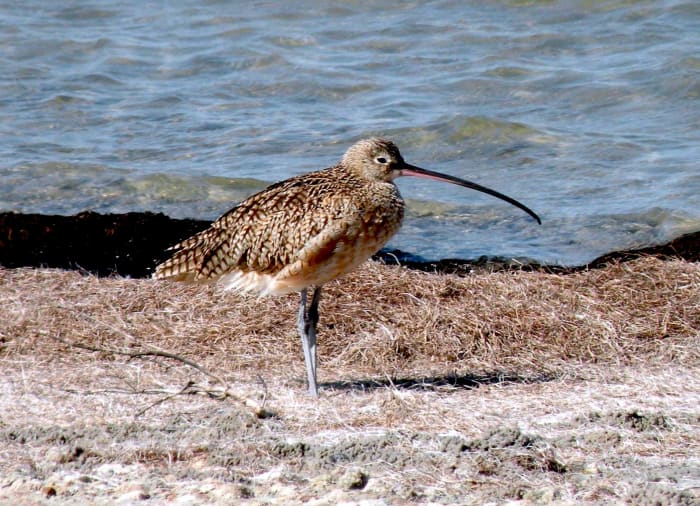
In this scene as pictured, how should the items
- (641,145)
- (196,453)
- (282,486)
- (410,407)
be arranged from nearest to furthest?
(282,486)
(196,453)
(410,407)
(641,145)

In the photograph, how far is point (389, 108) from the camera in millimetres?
11414

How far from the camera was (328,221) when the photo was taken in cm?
545

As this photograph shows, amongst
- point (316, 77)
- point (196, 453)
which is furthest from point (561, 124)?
point (196, 453)

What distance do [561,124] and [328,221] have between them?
5892 mm

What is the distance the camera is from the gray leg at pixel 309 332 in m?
5.42

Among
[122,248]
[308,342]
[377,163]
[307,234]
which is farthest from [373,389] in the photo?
[122,248]

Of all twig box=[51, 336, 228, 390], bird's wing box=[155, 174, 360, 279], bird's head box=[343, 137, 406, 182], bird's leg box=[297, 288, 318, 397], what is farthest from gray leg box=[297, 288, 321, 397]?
bird's head box=[343, 137, 406, 182]

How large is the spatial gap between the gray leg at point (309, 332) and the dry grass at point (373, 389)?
4.0 inches

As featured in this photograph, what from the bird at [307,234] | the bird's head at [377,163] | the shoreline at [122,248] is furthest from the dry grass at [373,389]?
the bird's head at [377,163]

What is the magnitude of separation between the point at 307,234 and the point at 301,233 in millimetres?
29

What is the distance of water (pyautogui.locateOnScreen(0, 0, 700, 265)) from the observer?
9.38m

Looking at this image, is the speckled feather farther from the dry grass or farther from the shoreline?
the shoreline

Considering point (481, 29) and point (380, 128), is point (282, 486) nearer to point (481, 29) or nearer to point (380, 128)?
point (380, 128)

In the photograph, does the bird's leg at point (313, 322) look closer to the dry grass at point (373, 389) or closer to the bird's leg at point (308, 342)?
the bird's leg at point (308, 342)
